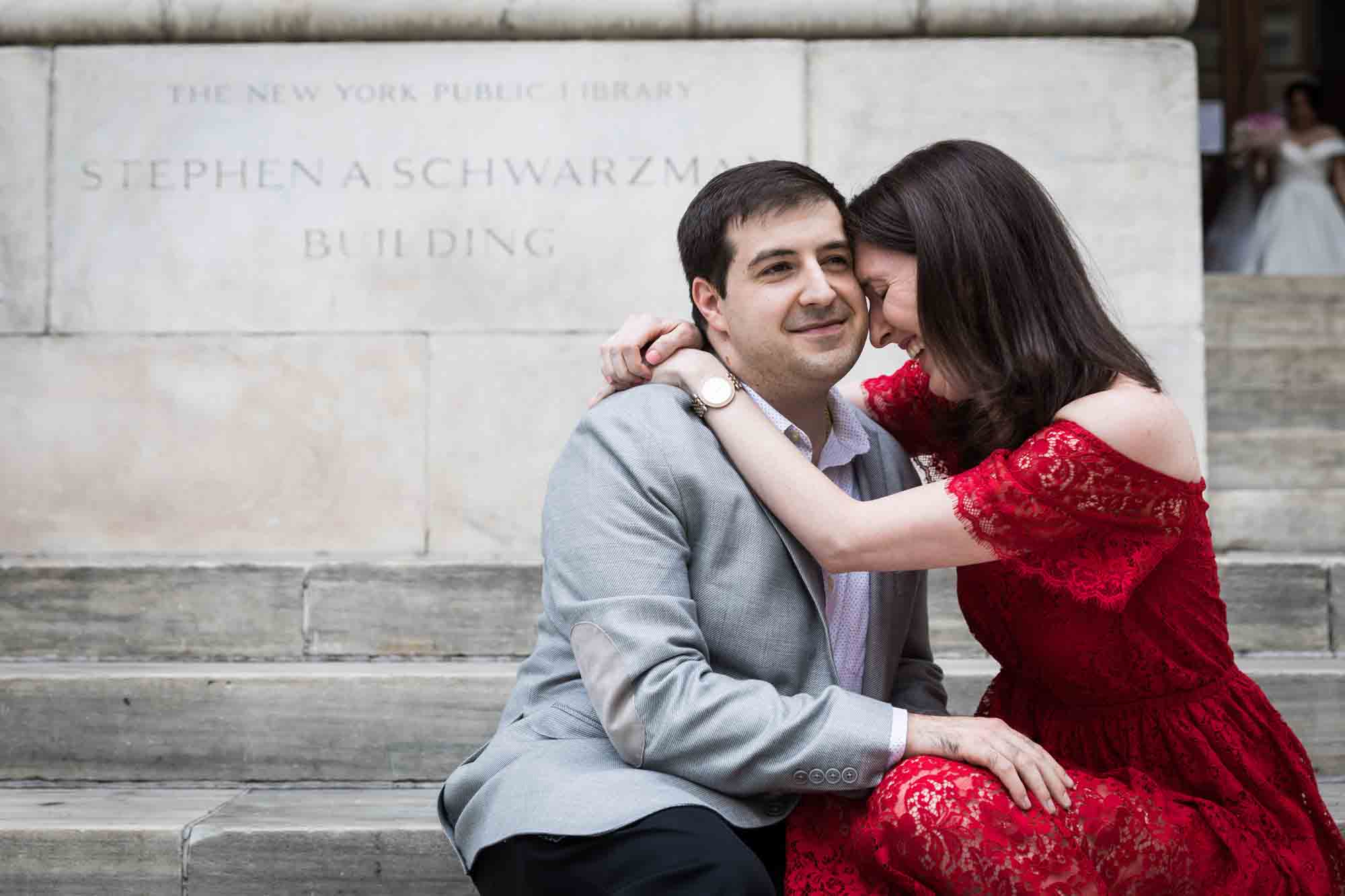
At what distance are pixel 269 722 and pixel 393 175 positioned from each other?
8.34ft

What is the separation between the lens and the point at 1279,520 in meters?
5.25

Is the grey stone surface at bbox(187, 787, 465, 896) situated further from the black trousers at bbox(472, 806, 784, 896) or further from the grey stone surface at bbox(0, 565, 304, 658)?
the grey stone surface at bbox(0, 565, 304, 658)

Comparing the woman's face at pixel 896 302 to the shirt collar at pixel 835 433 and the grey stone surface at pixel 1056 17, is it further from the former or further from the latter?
the grey stone surface at pixel 1056 17

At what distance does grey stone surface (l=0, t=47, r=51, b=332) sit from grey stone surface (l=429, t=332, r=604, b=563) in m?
1.65

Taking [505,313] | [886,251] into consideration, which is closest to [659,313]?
[505,313]

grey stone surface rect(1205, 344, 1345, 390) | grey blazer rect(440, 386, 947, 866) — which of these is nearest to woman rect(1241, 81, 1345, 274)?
grey stone surface rect(1205, 344, 1345, 390)

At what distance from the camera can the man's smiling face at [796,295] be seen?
2824mm

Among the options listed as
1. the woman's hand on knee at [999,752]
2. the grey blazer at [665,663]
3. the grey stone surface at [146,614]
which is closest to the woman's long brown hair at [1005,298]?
the grey blazer at [665,663]

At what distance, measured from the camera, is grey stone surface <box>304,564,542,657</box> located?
4.50 metres

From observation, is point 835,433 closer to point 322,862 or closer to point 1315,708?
point 322,862

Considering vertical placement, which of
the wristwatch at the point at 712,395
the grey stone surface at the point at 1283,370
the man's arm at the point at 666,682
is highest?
the grey stone surface at the point at 1283,370

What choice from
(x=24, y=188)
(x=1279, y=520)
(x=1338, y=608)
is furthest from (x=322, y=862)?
(x=1279, y=520)

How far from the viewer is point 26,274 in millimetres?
5512

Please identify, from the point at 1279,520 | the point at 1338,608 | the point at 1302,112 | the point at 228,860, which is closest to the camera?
the point at 228,860
